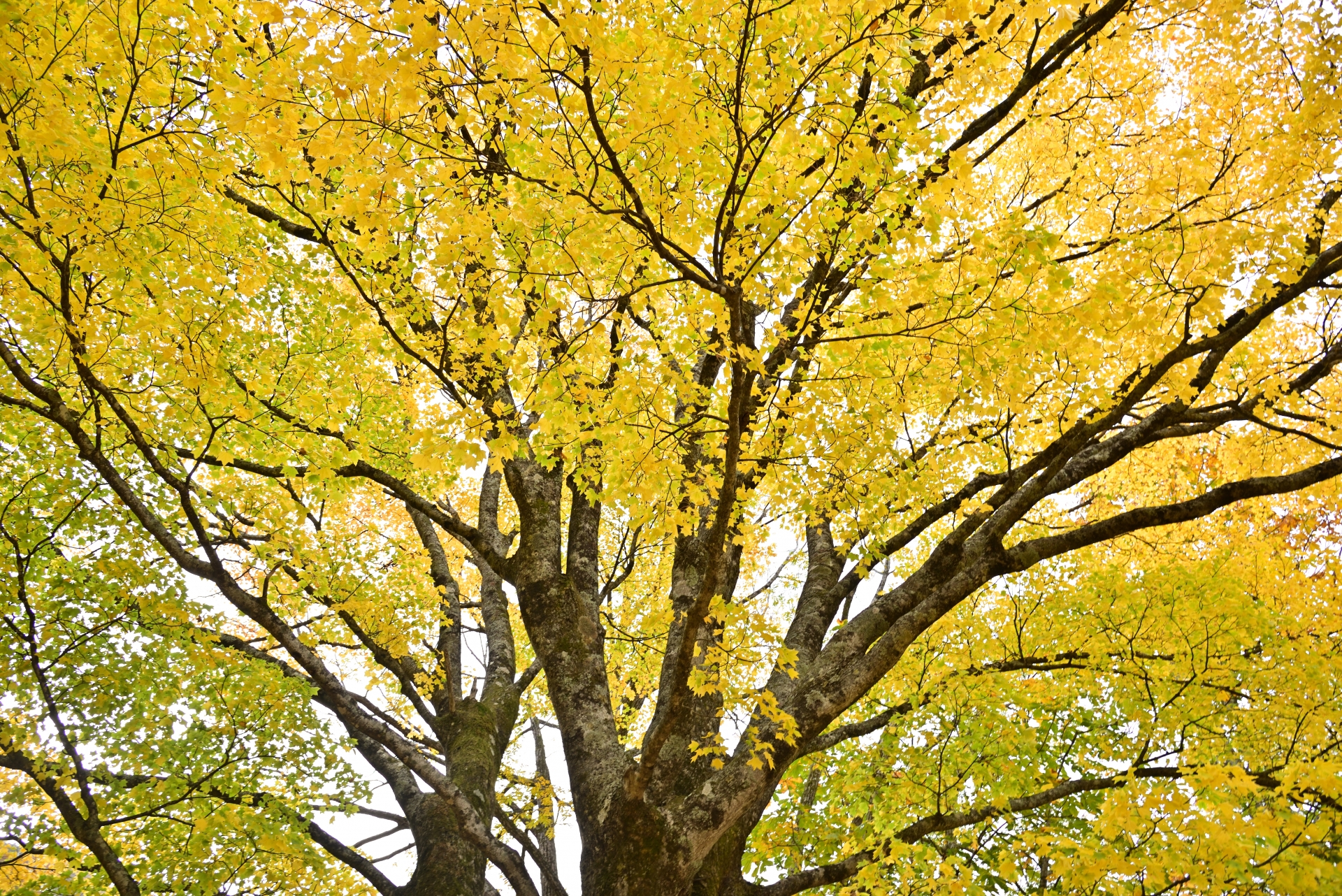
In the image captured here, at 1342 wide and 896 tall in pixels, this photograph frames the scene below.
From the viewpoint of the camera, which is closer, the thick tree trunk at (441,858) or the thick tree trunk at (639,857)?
the thick tree trunk at (639,857)

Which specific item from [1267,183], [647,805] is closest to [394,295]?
[647,805]

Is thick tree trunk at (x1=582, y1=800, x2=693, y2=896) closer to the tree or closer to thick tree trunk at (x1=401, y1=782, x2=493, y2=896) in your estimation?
the tree

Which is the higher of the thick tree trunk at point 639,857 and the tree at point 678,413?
the tree at point 678,413

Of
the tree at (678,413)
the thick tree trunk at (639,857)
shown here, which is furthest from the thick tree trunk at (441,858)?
the thick tree trunk at (639,857)

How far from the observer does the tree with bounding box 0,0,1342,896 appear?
3820 mm

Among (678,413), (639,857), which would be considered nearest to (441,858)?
(639,857)

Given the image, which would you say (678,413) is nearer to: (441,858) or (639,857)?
(639,857)

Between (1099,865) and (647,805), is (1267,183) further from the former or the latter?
(647,805)

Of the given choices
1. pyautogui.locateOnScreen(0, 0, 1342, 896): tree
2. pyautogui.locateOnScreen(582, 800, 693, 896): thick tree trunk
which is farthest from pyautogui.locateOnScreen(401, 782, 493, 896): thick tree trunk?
pyautogui.locateOnScreen(582, 800, 693, 896): thick tree trunk

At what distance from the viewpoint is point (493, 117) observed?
4.30 meters

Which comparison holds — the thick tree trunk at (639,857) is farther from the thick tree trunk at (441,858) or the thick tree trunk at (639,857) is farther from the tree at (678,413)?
the thick tree trunk at (441,858)

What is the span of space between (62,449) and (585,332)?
530cm

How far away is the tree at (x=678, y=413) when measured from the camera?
3820mm

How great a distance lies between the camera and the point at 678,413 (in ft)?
20.4
